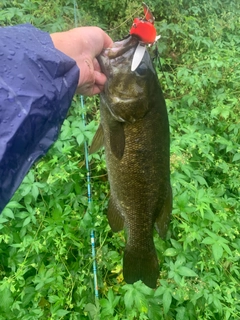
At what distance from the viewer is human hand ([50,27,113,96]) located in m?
1.75

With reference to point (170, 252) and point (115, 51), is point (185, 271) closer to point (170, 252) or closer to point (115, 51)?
point (170, 252)

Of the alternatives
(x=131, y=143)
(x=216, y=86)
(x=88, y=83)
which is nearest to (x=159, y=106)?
(x=131, y=143)

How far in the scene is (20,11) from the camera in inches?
151

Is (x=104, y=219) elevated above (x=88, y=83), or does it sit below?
below

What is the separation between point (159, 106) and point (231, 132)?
6.30ft

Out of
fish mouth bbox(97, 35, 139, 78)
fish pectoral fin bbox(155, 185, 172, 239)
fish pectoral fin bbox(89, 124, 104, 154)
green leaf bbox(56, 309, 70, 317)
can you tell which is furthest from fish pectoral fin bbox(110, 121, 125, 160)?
green leaf bbox(56, 309, 70, 317)

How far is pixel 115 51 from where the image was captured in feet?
6.03

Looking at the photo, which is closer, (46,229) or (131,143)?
(131,143)

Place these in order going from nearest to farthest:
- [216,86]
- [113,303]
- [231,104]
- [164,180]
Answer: [164,180] < [113,303] < [231,104] < [216,86]

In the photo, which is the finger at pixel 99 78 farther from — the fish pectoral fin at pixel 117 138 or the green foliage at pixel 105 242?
the green foliage at pixel 105 242

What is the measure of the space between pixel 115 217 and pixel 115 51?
0.88 meters

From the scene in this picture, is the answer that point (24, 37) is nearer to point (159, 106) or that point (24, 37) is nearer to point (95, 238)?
point (159, 106)

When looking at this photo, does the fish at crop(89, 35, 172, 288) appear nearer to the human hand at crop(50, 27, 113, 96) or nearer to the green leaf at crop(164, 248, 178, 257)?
the human hand at crop(50, 27, 113, 96)

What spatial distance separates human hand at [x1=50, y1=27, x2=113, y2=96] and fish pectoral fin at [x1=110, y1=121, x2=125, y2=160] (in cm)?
20
